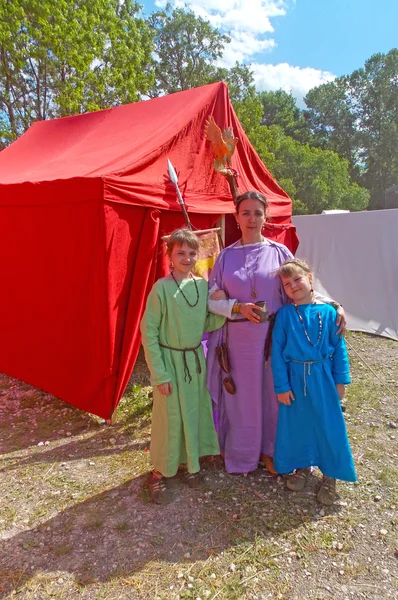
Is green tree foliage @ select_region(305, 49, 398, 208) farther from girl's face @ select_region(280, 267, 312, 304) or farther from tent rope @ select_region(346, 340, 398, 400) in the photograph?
girl's face @ select_region(280, 267, 312, 304)

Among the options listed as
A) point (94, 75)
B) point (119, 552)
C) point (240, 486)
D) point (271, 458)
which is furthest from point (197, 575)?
point (94, 75)

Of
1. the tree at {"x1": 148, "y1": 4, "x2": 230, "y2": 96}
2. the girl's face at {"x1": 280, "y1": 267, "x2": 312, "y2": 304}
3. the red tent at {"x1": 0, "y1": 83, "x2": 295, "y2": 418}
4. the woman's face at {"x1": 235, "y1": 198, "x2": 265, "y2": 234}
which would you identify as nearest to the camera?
the girl's face at {"x1": 280, "y1": 267, "x2": 312, "y2": 304}

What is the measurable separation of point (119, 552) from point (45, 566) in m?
0.36

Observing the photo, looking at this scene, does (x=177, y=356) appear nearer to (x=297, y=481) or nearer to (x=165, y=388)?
(x=165, y=388)

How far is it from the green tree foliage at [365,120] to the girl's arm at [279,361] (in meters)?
37.1

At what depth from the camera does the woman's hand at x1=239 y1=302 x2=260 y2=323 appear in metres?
2.29

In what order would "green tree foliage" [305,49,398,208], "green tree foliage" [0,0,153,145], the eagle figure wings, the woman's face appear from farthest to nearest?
"green tree foliage" [305,49,398,208] < "green tree foliage" [0,0,153,145] < the eagle figure wings < the woman's face

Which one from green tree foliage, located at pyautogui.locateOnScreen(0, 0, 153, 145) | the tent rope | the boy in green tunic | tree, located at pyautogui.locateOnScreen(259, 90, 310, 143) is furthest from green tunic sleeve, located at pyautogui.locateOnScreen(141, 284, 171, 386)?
tree, located at pyautogui.locateOnScreen(259, 90, 310, 143)

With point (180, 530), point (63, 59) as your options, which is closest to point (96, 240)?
point (180, 530)

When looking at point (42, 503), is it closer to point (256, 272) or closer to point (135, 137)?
point (256, 272)

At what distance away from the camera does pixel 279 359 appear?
92.0 inches

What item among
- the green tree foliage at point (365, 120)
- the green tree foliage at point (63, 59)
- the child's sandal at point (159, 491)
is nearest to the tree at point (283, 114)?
the green tree foliage at point (365, 120)

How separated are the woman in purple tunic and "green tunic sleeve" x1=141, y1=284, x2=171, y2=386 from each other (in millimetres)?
330

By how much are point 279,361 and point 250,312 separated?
33cm
